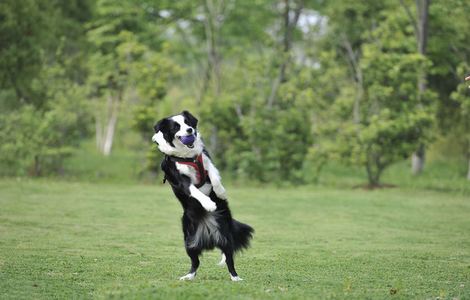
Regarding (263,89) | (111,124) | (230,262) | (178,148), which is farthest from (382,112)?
(111,124)

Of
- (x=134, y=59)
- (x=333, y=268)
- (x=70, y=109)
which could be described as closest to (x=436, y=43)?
(x=134, y=59)

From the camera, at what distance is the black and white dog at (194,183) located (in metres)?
8.53

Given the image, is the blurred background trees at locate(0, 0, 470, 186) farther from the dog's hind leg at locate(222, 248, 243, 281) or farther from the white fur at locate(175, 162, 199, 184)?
the white fur at locate(175, 162, 199, 184)

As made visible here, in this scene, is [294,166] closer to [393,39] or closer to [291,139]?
[291,139]

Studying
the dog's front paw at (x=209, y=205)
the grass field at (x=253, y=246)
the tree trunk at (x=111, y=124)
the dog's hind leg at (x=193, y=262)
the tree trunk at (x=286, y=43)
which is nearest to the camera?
the dog's front paw at (x=209, y=205)

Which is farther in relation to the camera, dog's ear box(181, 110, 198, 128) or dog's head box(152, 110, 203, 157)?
dog's ear box(181, 110, 198, 128)

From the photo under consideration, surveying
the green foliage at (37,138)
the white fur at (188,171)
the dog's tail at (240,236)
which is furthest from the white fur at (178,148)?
the green foliage at (37,138)

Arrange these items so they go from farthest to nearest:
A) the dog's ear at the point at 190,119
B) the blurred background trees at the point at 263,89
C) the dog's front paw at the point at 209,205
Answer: the blurred background trees at the point at 263,89
the dog's ear at the point at 190,119
the dog's front paw at the point at 209,205

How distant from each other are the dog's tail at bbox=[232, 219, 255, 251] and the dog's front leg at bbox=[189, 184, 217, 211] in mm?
733

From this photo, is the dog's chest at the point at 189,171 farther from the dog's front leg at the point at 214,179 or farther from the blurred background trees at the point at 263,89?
the blurred background trees at the point at 263,89

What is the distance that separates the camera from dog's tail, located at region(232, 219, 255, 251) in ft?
29.3

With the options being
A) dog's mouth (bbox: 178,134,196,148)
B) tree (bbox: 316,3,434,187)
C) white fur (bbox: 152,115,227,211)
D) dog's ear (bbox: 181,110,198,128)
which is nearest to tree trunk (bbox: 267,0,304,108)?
tree (bbox: 316,3,434,187)

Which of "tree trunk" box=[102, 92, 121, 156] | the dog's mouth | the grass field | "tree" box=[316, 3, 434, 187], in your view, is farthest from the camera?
"tree trunk" box=[102, 92, 121, 156]

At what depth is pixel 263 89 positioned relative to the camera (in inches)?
1127
